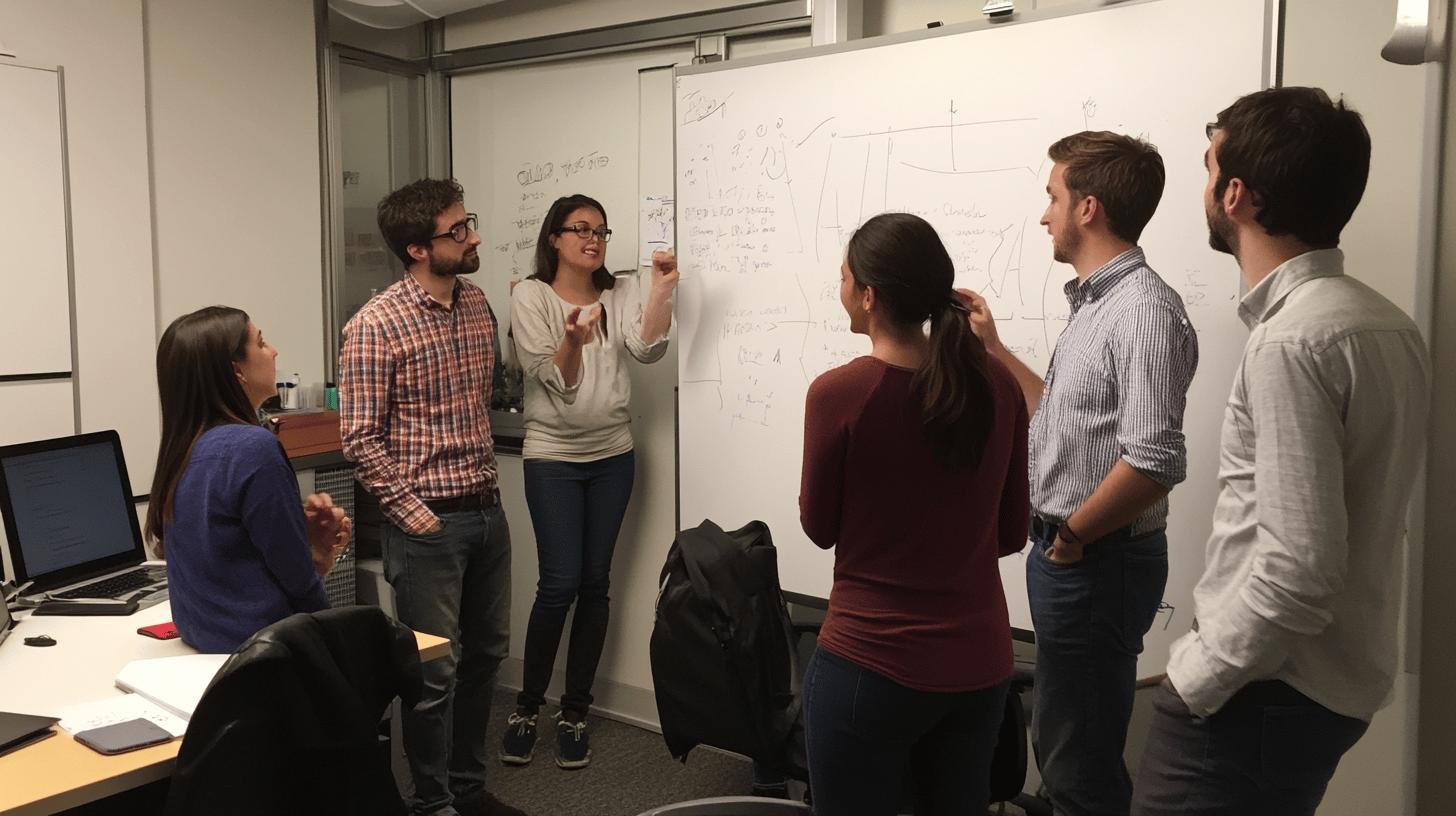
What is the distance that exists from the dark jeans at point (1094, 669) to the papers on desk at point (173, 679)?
146 cm

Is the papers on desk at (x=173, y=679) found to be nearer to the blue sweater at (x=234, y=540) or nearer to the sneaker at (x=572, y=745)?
the blue sweater at (x=234, y=540)

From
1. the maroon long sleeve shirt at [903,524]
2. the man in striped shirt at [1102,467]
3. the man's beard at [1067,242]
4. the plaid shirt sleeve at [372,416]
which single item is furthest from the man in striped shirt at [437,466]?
the man's beard at [1067,242]

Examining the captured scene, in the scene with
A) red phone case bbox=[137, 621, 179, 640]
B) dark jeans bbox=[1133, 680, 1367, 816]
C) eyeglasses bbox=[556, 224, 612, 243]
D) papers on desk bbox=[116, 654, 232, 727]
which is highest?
eyeglasses bbox=[556, 224, 612, 243]

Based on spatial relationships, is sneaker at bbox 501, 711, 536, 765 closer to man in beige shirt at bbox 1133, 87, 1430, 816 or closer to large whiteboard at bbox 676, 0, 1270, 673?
large whiteboard at bbox 676, 0, 1270, 673

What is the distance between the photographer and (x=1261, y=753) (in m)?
1.29

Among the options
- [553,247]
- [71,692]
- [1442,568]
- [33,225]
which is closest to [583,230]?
[553,247]

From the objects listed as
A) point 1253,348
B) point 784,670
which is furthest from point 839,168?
point 1253,348

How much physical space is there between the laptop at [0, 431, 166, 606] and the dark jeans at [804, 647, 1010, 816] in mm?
1547

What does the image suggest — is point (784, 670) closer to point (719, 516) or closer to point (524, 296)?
point (719, 516)

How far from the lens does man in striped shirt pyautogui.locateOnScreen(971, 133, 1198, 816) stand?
191cm

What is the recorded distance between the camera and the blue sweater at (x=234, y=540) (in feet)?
6.29

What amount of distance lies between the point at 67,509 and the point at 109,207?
3.74 feet

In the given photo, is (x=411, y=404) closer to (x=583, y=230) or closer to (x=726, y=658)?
(x=583, y=230)

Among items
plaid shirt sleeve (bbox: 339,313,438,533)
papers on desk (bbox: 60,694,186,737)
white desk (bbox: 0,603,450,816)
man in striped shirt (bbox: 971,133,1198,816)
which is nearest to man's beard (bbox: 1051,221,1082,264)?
man in striped shirt (bbox: 971,133,1198,816)
